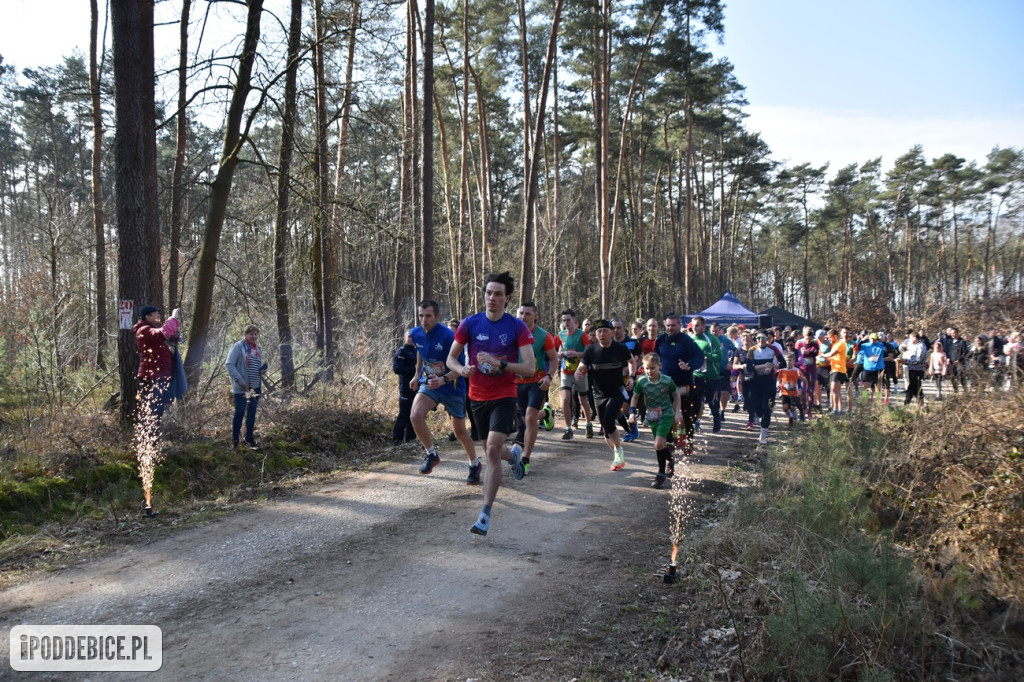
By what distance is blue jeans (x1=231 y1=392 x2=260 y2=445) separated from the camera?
917 cm

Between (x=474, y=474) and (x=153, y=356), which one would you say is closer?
(x=474, y=474)

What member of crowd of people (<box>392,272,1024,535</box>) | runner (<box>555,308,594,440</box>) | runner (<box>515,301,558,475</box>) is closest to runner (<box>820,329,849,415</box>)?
crowd of people (<box>392,272,1024,535</box>)

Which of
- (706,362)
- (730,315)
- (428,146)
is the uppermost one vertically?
(428,146)

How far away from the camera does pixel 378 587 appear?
5020mm

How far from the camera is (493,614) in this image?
4.62m

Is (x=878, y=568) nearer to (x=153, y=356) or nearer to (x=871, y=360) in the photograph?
(x=153, y=356)

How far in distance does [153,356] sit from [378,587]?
17.3 ft

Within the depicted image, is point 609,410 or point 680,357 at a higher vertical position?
point 680,357

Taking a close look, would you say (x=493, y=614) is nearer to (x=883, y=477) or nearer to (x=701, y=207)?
(x=883, y=477)

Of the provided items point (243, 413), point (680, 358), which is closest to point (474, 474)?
point (243, 413)

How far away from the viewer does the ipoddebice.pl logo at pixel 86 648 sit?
384cm

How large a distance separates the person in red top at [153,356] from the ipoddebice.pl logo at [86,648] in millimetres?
4434

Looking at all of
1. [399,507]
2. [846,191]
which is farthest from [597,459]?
[846,191]

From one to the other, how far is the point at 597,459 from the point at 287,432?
461 centimetres
